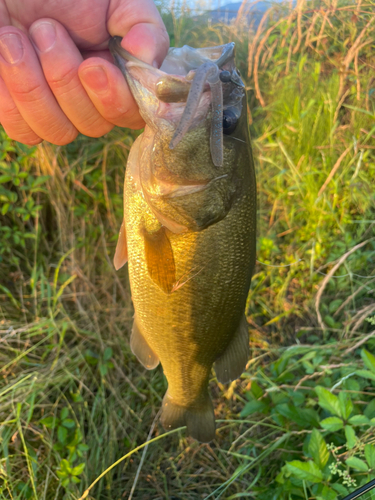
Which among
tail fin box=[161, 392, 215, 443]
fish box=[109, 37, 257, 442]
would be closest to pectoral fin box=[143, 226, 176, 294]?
fish box=[109, 37, 257, 442]

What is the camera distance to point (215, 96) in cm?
100

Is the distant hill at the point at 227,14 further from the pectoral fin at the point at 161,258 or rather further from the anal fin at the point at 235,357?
the anal fin at the point at 235,357

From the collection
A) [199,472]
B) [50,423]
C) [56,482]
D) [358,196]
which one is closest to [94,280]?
[50,423]

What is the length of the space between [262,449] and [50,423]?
1330 mm

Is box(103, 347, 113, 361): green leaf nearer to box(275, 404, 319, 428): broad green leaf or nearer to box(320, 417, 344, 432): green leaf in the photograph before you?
box(275, 404, 319, 428): broad green leaf

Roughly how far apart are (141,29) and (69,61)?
0.98 feet

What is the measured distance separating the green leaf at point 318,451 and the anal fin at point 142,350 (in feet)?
2.57

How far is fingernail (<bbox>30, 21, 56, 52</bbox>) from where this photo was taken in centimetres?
120

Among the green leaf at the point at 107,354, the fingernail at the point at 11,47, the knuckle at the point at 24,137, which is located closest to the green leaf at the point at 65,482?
the green leaf at the point at 107,354

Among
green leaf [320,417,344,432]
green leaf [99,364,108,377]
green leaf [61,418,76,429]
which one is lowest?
green leaf [99,364,108,377]

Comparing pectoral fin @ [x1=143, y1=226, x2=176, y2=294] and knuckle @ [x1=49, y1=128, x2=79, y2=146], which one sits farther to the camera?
knuckle @ [x1=49, y1=128, x2=79, y2=146]

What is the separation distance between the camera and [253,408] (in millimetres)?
1830

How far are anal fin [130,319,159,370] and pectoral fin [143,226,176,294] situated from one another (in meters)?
0.40

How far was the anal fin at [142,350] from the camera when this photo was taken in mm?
1573
